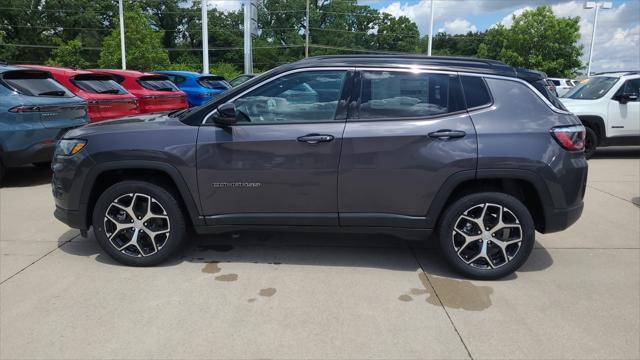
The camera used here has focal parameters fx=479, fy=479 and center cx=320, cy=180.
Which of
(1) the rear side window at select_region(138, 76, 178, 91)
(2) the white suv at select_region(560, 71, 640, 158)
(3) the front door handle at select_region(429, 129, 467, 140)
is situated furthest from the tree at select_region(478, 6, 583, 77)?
(3) the front door handle at select_region(429, 129, 467, 140)

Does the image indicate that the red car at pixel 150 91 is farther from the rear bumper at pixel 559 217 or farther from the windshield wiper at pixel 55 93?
the rear bumper at pixel 559 217

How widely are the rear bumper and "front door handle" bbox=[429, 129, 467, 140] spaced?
3.05 ft

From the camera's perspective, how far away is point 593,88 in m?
9.88

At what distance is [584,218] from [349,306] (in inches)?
146

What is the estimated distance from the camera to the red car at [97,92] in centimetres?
788

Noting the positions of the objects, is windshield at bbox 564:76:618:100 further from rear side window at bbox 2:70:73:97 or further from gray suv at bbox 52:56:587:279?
rear side window at bbox 2:70:73:97

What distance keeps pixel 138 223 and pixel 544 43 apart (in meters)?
51.4

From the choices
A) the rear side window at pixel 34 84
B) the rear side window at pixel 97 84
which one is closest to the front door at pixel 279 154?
the rear side window at pixel 34 84

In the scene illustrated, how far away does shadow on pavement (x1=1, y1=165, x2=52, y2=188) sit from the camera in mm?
7259

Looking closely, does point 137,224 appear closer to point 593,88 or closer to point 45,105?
point 45,105

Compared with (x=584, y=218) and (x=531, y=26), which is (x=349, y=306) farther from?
(x=531, y=26)

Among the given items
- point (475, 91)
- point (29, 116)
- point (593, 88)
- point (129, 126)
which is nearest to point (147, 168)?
point (129, 126)

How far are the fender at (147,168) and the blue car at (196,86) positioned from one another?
994 centimetres

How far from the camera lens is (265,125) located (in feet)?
12.6
